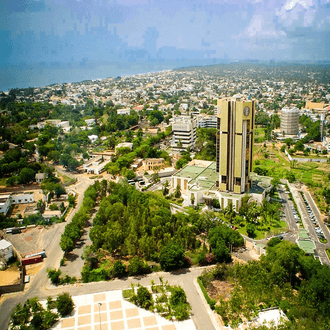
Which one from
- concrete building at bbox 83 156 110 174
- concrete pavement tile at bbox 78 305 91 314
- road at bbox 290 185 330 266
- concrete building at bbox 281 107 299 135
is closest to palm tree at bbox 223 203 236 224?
road at bbox 290 185 330 266

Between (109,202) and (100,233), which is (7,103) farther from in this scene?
(100,233)

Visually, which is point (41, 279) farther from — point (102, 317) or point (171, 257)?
point (171, 257)

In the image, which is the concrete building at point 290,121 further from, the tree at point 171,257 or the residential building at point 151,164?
the tree at point 171,257

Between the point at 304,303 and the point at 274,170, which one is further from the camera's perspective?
the point at 274,170

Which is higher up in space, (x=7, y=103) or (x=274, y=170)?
(x=7, y=103)

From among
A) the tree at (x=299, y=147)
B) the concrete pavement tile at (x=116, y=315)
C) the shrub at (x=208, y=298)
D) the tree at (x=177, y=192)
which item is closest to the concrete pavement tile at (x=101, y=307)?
the concrete pavement tile at (x=116, y=315)

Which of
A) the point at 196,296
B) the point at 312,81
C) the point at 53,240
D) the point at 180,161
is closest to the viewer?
the point at 196,296

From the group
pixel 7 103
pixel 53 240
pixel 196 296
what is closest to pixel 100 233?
pixel 53 240

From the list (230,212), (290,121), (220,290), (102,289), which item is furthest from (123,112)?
(220,290)

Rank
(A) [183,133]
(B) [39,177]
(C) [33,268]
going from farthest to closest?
(A) [183,133], (B) [39,177], (C) [33,268]
